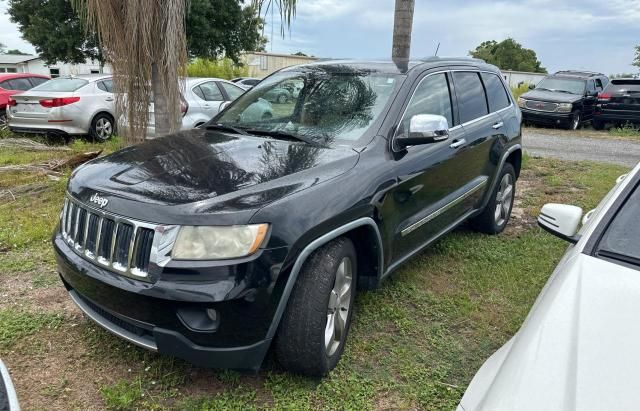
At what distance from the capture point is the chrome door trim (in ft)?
11.0

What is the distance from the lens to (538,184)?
24.6 ft

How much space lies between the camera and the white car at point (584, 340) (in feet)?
4.52

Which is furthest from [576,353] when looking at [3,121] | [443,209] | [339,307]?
[3,121]

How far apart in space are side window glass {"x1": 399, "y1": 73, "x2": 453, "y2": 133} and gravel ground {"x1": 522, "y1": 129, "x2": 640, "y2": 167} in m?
7.17

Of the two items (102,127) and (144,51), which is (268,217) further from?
(102,127)

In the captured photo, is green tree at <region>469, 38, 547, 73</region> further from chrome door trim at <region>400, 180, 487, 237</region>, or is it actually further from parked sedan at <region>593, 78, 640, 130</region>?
chrome door trim at <region>400, 180, 487, 237</region>

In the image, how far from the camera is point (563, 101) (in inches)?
590

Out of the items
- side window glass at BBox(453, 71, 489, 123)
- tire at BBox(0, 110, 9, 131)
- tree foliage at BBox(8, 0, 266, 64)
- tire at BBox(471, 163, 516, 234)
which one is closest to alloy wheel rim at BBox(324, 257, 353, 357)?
side window glass at BBox(453, 71, 489, 123)

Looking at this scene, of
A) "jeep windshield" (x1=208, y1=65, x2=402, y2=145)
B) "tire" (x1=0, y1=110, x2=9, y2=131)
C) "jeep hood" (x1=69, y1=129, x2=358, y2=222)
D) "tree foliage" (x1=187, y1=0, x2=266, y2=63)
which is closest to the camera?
"jeep hood" (x1=69, y1=129, x2=358, y2=222)

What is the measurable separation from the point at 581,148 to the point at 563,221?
427 inches

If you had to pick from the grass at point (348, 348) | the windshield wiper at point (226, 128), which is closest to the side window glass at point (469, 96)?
the grass at point (348, 348)

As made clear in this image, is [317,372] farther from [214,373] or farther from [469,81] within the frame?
[469,81]

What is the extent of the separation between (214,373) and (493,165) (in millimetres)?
3288

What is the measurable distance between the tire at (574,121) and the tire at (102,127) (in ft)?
42.8
